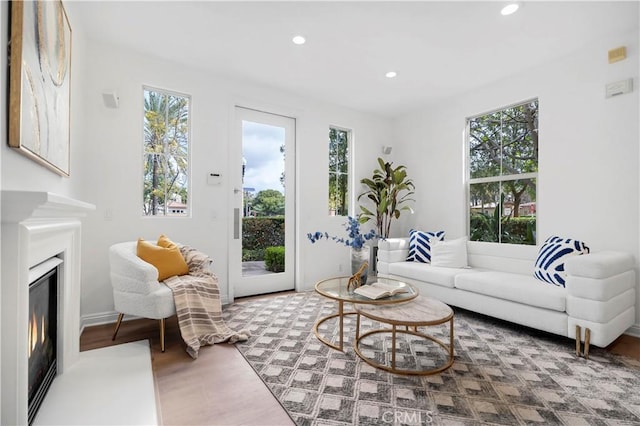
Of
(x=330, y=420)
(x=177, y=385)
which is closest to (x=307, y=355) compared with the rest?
(x=330, y=420)

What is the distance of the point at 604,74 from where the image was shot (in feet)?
9.06

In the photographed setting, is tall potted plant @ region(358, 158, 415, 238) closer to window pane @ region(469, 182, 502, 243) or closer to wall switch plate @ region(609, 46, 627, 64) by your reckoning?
window pane @ region(469, 182, 502, 243)

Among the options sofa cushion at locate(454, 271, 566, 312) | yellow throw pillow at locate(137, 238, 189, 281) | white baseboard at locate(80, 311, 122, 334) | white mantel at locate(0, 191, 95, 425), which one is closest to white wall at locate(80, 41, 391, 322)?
white baseboard at locate(80, 311, 122, 334)

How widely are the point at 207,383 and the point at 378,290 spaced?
1.26 m

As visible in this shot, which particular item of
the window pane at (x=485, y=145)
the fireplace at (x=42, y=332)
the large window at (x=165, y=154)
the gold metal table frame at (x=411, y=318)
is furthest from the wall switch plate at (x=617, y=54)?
the fireplace at (x=42, y=332)

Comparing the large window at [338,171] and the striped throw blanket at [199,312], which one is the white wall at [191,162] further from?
the striped throw blanket at [199,312]

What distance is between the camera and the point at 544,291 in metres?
2.38

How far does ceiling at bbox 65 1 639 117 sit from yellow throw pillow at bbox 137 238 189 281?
5.87ft

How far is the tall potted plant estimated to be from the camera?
171 inches

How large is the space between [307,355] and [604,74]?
141 inches

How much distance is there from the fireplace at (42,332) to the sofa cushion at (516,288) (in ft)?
10.2

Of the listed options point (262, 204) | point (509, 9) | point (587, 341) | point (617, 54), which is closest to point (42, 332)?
point (262, 204)

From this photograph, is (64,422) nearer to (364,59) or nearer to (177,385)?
(177,385)

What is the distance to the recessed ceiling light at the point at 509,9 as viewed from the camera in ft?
7.46
